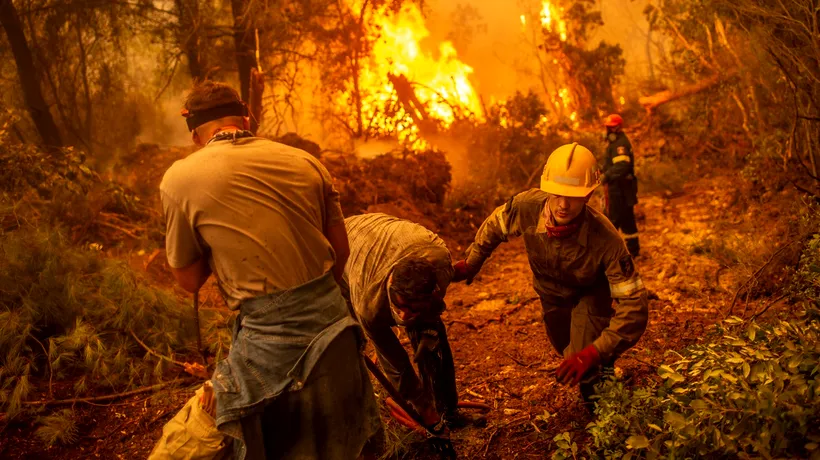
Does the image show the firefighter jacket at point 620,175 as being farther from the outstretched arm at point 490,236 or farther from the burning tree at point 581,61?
the burning tree at point 581,61

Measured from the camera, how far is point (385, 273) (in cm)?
288

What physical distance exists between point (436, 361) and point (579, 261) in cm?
107

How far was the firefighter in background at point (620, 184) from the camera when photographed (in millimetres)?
6902

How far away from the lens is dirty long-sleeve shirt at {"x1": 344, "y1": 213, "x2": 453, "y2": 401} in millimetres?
2928

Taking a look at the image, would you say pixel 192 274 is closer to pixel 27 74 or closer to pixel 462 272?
pixel 462 272

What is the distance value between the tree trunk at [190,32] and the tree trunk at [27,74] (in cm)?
256

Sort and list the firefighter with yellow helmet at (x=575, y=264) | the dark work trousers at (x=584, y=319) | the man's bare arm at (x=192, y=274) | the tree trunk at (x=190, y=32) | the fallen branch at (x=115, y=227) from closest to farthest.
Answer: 1. the man's bare arm at (x=192, y=274)
2. the firefighter with yellow helmet at (x=575, y=264)
3. the dark work trousers at (x=584, y=319)
4. the fallen branch at (x=115, y=227)
5. the tree trunk at (x=190, y=32)

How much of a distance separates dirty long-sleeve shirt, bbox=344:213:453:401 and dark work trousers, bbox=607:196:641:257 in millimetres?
4558

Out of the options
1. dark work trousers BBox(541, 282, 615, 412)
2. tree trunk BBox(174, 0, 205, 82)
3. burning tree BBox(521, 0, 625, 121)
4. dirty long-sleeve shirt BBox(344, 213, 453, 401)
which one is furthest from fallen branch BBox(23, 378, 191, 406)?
burning tree BBox(521, 0, 625, 121)

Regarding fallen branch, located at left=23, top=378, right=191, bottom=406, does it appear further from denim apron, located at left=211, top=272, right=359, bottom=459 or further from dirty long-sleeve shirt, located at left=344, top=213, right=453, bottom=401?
denim apron, located at left=211, top=272, right=359, bottom=459

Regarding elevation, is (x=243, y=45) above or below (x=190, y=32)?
below

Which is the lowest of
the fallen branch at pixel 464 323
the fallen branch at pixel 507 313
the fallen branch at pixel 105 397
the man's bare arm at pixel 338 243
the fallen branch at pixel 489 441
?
the fallen branch at pixel 489 441

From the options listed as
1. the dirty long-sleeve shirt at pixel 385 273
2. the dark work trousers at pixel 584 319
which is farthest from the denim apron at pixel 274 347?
the dark work trousers at pixel 584 319

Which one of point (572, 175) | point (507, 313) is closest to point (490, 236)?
point (572, 175)
